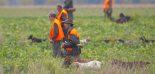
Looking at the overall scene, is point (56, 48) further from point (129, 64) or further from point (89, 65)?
point (129, 64)

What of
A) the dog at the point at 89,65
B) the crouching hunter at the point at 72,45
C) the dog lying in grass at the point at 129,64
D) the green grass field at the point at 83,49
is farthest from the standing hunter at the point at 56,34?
the dog lying in grass at the point at 129,64

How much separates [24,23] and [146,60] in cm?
1705

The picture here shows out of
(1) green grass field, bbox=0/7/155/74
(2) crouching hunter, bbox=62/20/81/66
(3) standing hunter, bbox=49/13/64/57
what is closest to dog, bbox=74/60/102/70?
(1) green grass field, bbox=0/7/155/74

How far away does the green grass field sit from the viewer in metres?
17.8

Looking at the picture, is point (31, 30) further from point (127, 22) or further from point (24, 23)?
point (127, 22)

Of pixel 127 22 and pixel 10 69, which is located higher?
pixel 10 69

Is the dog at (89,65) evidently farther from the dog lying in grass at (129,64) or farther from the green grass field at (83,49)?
the dog lying in grass at (129,64)

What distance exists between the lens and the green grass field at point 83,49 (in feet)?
58.3

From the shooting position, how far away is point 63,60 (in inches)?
772

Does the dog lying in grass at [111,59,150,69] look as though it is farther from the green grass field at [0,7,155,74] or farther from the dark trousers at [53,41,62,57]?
the dark trousers at [53,41,62,57]

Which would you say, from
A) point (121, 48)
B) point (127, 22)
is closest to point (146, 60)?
point (121, 48)

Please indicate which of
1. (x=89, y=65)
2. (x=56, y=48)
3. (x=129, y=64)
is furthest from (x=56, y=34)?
(x=129, y=64)

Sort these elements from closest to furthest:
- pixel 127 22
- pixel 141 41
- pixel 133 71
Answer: pixel 133 71
pixel 141 41
pixel 127 22

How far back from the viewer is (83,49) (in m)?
24.3
